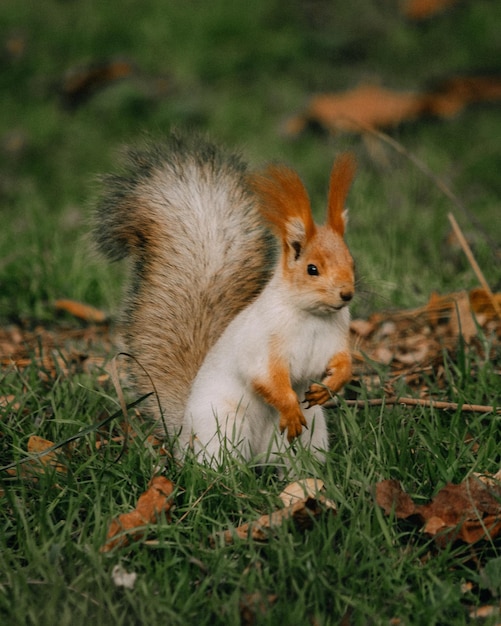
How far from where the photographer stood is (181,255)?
277cm

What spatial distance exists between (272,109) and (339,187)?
4464 mm

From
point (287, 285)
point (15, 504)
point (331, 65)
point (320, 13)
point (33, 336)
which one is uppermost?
point (320, 13)

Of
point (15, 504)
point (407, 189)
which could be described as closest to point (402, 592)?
point (15, 504)

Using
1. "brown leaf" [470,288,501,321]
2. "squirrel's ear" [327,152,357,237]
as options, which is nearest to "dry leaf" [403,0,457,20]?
"brown leaf" [470,288,501,321]

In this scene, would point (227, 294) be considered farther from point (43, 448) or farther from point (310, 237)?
point (43, 448)

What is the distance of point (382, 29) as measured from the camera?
7.52 meters

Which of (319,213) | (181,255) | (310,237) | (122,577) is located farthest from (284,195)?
(319,213)

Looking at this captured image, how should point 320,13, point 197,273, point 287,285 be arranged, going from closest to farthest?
point 287,285, point 197,273, point 320,13

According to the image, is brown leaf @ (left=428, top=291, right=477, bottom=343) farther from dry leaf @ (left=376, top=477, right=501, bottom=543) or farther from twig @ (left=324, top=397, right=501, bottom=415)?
dry leaf @ (left=376, top=477, right=501, bottom=543)

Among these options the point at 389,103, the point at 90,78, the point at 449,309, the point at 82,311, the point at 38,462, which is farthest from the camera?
the point at 90,78

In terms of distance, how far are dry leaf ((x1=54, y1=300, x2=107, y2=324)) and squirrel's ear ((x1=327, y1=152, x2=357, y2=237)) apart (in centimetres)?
191

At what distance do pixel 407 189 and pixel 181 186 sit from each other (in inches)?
93.2

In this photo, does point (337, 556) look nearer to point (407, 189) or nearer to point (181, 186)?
point (181, 186)

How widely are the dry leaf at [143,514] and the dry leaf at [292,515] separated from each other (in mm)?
199
